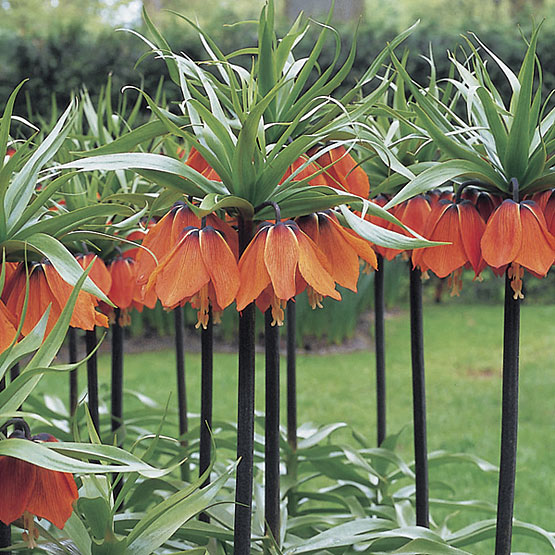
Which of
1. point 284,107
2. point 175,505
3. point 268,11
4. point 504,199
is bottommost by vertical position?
point 175,505

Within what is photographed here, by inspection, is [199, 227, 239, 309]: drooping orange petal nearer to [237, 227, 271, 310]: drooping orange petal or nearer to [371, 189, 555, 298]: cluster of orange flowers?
[237, 227, 271, 310]: drooping orange petal

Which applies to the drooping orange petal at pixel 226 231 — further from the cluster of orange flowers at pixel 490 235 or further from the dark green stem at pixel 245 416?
the cluster of orange flowers at pixel 490 235

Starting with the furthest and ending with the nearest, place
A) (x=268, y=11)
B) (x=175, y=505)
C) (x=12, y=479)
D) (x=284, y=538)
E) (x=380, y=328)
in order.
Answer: (x=380, y=328) < (x=284, y=538) < (x=268, y=11) < (x=175, y=505) < (x=12, y=479)

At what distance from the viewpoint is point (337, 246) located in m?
1.06

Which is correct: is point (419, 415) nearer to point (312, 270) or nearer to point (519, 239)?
point (519, 239)

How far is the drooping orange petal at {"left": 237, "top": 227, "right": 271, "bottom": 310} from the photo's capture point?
95 cm

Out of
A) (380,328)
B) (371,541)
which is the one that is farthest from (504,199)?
(380,328)

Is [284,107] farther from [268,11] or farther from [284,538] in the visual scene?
[284,538]

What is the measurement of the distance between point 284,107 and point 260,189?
0.23 m

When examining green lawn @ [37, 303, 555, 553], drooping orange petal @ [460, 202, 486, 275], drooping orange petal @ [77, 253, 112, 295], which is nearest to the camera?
drooping orange petal @ [460, 202, 486, 275]

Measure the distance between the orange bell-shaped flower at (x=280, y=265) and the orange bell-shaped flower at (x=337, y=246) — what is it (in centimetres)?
7

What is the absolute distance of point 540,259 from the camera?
1.07 metres

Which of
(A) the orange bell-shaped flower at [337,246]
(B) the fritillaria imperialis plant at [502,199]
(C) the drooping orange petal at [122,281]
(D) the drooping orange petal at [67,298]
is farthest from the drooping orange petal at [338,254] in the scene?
(C) the drooping orange petal at [122,281]

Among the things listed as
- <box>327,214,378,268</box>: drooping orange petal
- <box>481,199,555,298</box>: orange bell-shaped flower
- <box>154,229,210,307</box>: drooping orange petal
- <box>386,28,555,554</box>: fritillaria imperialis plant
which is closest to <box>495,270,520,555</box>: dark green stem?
<box>386,28,555,554</box>: fritillaria imperialis plant
